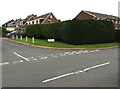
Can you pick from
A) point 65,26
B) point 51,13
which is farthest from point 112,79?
point 51,13

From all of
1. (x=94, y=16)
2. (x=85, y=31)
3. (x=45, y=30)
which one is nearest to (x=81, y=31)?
(x=85, y=31)

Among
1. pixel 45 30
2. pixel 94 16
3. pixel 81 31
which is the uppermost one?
pixel 94 16

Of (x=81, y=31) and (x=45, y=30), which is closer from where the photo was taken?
(x=81, y=31)

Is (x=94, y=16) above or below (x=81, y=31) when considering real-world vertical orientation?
above

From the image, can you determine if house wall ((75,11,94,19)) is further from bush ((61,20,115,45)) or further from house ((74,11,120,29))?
bush ((61,20,115,45))

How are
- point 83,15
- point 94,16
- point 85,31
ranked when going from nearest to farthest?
point 85,31 → point 94,16 → point 83,15

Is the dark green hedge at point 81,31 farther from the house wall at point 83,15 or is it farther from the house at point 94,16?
the house wall at point 83,15

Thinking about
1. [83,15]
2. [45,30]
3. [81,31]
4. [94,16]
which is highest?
[83,15]

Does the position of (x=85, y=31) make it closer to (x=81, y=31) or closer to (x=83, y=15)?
(x=81, y=31)

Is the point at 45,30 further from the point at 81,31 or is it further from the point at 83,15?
the point at 83,15

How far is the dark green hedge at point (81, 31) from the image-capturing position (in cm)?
1655

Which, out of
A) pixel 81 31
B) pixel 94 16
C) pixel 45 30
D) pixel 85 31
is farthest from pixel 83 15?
pixel 81 31

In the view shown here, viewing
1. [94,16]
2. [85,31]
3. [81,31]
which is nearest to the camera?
[81,31]

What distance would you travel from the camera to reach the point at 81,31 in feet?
54.6
